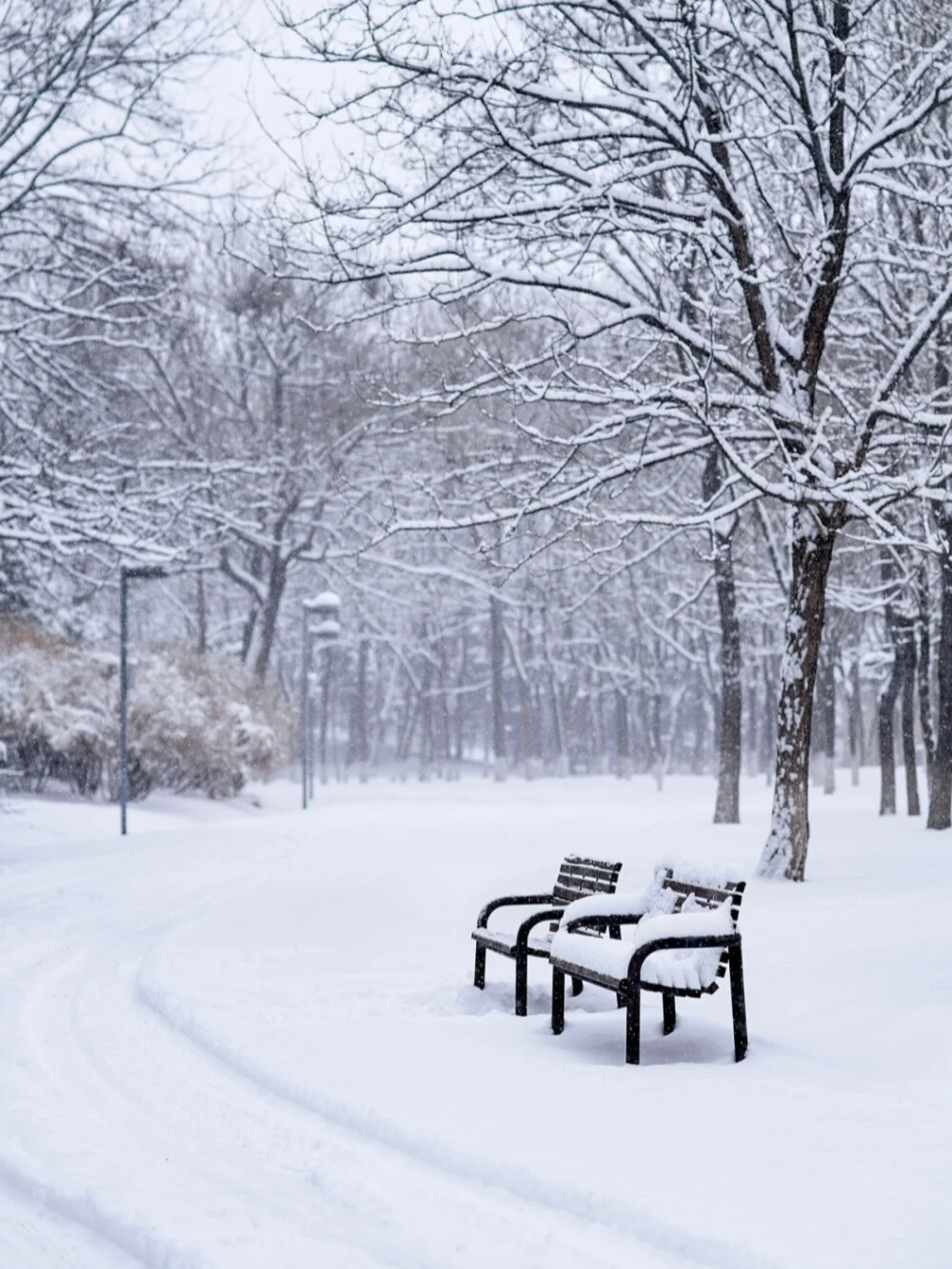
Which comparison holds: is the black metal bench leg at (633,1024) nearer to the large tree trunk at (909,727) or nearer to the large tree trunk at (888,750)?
the large tree trunk at (909,727)

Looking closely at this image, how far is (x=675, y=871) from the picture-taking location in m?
8.86

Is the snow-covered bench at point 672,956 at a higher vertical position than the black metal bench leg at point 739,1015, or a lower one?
higher

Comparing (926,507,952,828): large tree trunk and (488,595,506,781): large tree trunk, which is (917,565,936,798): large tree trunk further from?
(488,595,506,781): large tree trunk

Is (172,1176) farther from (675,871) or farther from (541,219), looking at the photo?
(541,219)

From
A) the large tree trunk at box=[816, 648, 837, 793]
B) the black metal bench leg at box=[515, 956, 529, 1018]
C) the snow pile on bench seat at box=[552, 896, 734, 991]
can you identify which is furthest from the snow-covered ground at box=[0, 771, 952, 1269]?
the large tree trunk at box=[816, 648, 837, 793]

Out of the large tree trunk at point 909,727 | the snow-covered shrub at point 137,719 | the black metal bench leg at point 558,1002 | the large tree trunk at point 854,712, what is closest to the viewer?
the black metal bench leg at point 558,1002

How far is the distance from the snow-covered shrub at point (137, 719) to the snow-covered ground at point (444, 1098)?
542 inches

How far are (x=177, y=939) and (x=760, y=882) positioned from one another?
17.7 feet

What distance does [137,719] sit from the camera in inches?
1176

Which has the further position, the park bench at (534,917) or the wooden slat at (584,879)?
the wooden slat at (584,879)

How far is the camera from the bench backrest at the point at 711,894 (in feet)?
26.1

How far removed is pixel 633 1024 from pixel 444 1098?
1197 millimetres

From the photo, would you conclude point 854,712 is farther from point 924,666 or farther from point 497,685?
point 924,666

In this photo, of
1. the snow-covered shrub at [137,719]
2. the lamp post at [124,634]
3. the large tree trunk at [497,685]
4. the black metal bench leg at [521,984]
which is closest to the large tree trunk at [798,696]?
the black metal bench leg at [521,984]
